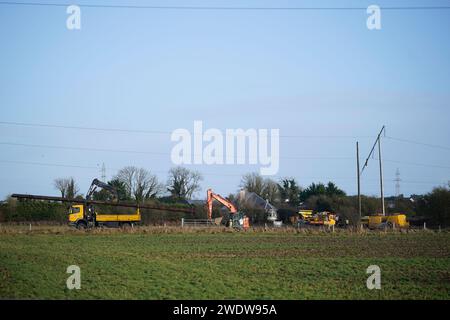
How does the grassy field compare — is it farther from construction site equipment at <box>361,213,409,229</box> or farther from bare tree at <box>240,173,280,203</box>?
bare tree at <box>240,173,280,203</box>

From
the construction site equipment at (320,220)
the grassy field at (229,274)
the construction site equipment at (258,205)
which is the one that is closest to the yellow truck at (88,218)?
the construction site equipment at (320,220)

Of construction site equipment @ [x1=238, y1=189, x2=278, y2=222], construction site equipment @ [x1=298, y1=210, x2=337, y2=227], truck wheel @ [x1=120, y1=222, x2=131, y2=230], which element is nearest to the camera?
truck wheel @ [x1=120, y1=222, x2=131, y2=230]

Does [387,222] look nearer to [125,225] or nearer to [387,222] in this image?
[387,222]

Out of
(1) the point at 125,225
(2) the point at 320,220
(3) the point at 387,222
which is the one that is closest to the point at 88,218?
(1) the point at 125,225

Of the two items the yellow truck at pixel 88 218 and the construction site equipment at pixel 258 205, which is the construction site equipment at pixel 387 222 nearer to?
the construction site equipment at pixel 258 205

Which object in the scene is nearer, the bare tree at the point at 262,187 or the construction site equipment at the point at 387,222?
the construction site equipment at the point at 387,222

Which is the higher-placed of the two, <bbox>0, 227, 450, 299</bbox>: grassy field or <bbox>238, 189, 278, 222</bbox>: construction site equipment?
<bbox>238, 189, 278, 222</bbox>: construction site equipment

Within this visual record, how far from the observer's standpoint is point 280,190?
106875mm

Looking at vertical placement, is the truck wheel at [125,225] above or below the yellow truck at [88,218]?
below

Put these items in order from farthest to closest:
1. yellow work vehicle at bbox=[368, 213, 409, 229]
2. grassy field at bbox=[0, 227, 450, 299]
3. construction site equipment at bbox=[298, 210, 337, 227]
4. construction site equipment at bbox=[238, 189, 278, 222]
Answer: construction site equipment at bbox=[238, 189, 278, 222] → construction site equipment at bbox=[298, 210, 337, 227] → yellow work vehicle at bbox=[368, 213, 409, 229] → grassy field at bbox=[0, 227, 450, 299]

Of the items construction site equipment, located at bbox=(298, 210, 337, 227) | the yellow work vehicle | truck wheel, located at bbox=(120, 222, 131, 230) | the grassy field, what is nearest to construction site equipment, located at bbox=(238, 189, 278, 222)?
construction site equipment, located at bbox=(298, 210, 337, 227)
